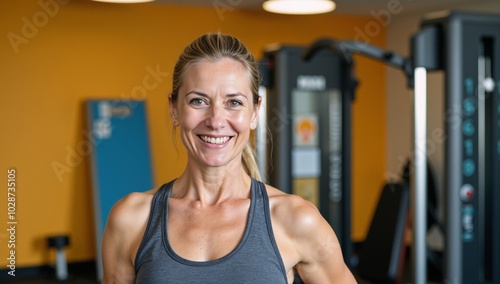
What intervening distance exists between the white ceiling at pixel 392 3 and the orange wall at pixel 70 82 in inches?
6.9

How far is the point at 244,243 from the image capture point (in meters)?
1.20

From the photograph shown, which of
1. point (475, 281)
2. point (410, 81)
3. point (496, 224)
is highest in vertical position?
point (410, 81)

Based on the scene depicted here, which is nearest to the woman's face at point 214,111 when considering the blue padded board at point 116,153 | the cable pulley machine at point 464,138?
the cable pulley machine at point 464,138

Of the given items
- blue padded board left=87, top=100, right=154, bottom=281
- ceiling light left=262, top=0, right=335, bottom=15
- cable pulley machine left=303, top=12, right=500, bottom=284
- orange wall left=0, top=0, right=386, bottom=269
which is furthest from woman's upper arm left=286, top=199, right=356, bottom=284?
blue padded board left=87, top=100, right=154, bottom=281

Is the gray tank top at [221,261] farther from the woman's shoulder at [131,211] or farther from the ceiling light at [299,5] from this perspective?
the ceiling light at [299,5]

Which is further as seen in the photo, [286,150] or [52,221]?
[52,221]

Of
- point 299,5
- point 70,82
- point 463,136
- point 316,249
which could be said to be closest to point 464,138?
point 463,136

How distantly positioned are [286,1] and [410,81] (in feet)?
4.82

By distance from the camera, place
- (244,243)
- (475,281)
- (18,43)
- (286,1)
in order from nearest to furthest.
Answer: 1. (244,243)
2. (475,281)
3. (286,1)
4. (18,43)

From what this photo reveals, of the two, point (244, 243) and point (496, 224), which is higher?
point (244, 243)

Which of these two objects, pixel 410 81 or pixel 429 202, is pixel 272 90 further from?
pixel 429 202

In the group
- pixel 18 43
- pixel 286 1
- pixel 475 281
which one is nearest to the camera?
pixel 475 281

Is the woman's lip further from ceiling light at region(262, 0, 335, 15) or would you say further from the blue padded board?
the blue padded board

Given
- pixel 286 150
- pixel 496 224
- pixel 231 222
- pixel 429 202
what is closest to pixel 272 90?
pixel 286 150
